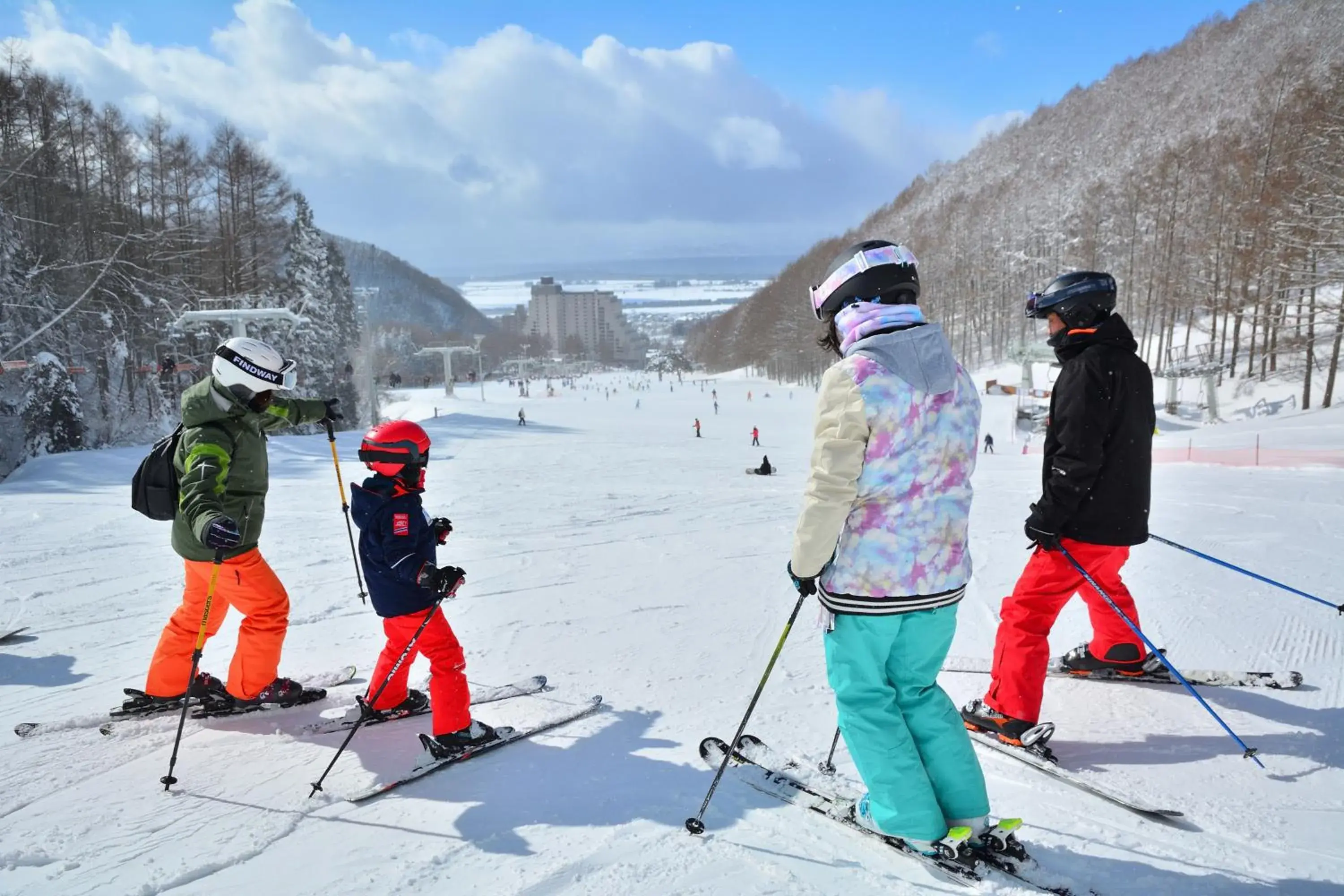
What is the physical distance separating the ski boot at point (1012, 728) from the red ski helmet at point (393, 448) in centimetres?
253

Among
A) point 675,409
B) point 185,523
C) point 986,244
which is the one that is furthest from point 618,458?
point 986,244

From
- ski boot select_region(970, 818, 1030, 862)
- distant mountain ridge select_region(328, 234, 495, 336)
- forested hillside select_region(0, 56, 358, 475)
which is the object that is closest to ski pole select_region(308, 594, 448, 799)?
ski boot select_region(970, 818, 1030, 862)

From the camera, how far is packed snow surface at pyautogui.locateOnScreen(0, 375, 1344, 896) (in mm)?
2342

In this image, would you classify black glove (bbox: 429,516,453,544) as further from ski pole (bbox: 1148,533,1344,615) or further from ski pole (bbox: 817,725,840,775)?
ski pole (bbox: 1148,533,1344,615)

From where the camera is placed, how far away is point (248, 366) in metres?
3.47

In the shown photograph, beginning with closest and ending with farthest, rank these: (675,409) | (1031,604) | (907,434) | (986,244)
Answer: (907,434) → (1031,604) → (675,409) → (986,244)

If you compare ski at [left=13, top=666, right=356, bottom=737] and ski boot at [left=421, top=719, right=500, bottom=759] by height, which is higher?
ski boot at [left=421, top=719, right=500, bottom=759]

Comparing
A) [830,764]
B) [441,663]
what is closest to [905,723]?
[830,764]

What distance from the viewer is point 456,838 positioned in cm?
256

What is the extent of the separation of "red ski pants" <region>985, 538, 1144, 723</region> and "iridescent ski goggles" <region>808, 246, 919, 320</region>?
5.04ft

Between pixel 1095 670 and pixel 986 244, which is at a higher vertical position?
pixel 986 244

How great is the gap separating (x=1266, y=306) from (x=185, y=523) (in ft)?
128

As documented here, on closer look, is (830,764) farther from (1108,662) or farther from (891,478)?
(1108,662)

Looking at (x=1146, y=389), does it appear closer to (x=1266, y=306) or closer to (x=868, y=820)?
(x=868, y=820)
